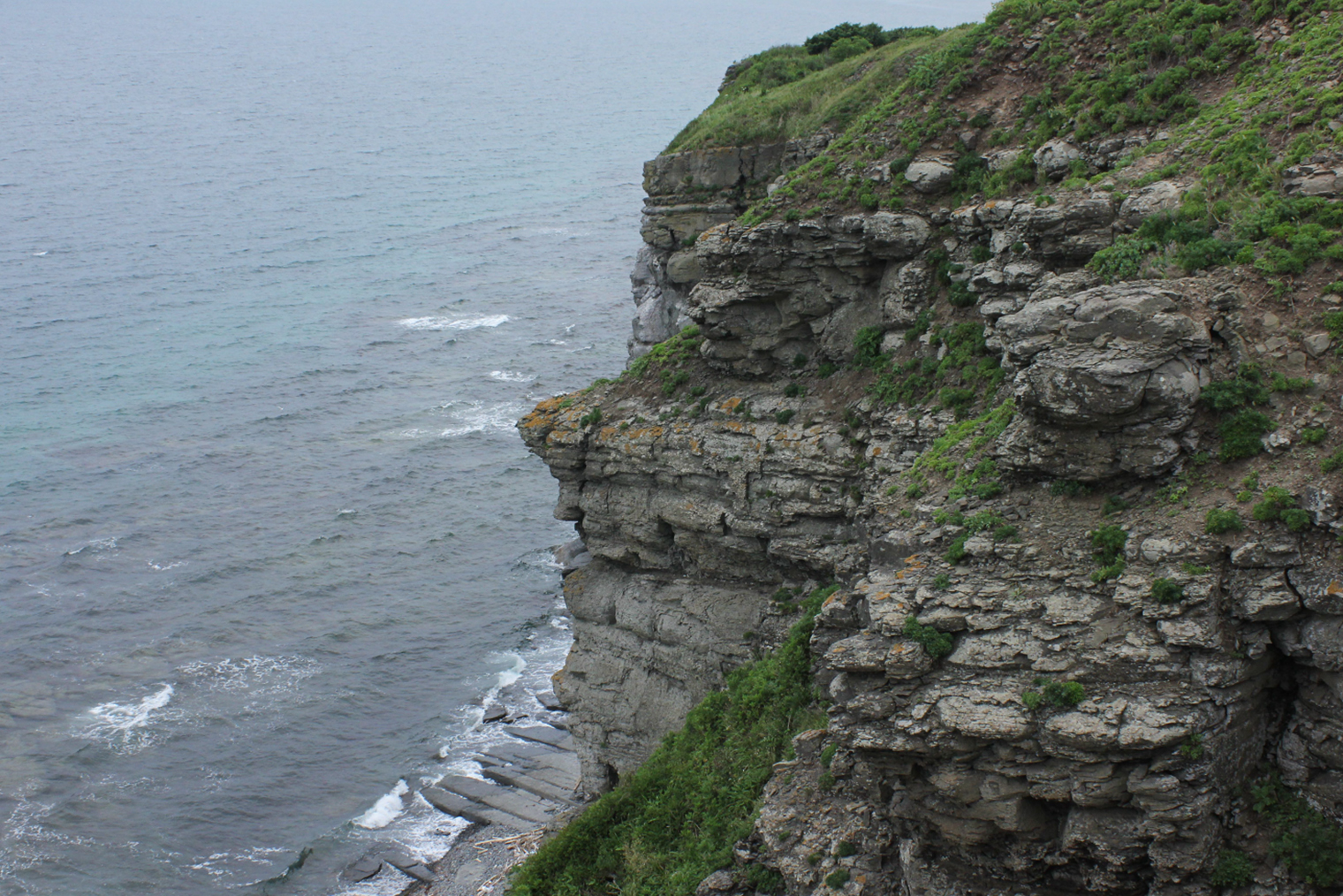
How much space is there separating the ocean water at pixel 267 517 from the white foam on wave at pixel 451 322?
0.50 meters

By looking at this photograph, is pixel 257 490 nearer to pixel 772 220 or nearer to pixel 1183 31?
pixel 772 220

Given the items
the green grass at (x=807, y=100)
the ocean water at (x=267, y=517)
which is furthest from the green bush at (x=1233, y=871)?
the green grass at (x=807, y=100)

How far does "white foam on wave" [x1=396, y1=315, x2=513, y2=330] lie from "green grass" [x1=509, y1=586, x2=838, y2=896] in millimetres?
86518

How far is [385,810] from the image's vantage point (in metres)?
50.6

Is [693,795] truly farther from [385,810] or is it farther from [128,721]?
[128,721]

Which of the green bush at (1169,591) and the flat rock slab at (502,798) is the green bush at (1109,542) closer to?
the green bush at (1169,591)

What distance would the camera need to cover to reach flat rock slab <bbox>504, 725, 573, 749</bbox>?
5466cm

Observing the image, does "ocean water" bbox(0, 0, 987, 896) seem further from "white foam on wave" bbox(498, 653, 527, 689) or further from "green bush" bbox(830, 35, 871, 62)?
"green bush" bbox(830, 35, 871, 62)

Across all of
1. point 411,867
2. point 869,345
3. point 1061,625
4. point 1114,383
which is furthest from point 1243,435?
point 411,867

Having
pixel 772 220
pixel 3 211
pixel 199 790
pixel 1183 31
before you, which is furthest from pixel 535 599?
pixel 3 211

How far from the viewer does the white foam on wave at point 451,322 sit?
115062 millimetres

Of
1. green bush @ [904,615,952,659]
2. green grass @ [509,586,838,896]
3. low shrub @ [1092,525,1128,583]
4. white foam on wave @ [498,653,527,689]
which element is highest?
low shrub @ [1092,525,1128,583]

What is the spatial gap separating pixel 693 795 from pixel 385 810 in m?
25.4

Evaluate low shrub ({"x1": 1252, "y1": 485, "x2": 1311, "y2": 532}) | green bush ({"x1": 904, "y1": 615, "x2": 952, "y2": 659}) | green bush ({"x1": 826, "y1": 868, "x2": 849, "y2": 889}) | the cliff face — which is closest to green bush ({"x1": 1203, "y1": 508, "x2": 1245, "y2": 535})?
the cliff face
